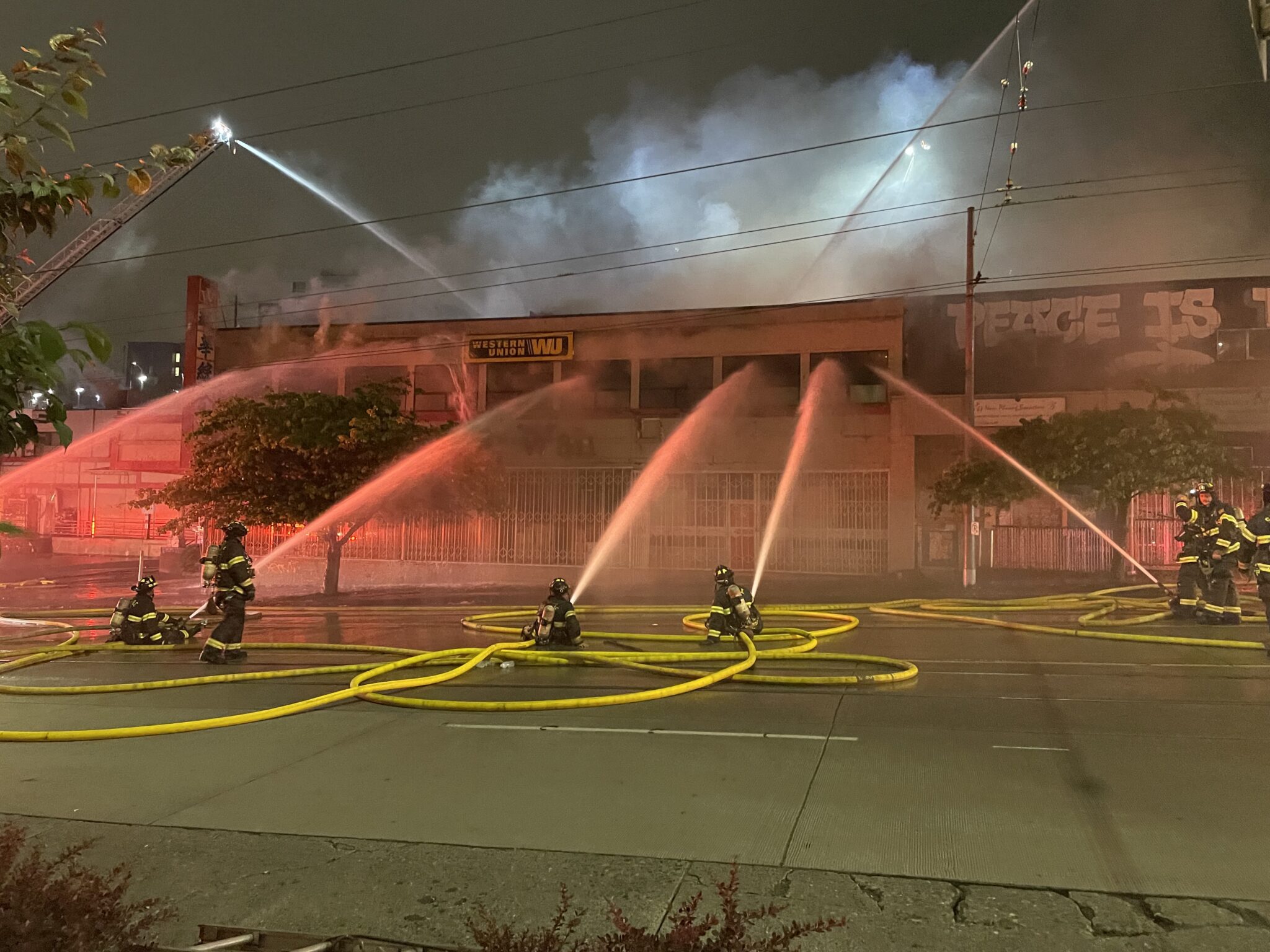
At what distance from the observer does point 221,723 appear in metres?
7.12

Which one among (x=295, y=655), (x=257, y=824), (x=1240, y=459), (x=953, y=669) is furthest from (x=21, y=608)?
(x=1240, y=459)

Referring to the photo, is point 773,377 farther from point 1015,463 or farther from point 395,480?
point 395,480

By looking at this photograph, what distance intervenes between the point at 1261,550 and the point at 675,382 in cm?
1933

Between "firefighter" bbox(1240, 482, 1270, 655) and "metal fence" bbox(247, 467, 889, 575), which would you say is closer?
"firefighter" bbox(1240, 482, 1270, 655)

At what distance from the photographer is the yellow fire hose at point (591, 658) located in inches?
296

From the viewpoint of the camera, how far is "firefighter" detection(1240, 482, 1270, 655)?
889cm

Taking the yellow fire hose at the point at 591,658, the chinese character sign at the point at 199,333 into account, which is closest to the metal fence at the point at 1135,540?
the yellow fire hose at the point at 591,658

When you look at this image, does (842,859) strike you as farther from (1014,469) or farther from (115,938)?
(1014,469)

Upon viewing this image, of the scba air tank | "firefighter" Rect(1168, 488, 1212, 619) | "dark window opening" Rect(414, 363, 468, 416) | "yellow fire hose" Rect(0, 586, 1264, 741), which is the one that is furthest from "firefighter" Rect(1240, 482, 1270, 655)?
"dark window opening" Rect(414, 363, 468, 416)

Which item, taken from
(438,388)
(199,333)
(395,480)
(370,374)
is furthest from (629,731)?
(199,333)

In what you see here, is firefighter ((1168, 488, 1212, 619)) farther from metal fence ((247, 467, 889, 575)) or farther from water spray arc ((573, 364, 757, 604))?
water spray arc ((573, 364, 757, 604))

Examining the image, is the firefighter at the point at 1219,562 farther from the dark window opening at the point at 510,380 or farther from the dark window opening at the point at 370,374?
the dark window opening at the point at 370,374

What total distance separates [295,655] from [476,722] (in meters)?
4.92

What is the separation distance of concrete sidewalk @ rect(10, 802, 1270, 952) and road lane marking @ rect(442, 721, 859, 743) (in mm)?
2423
